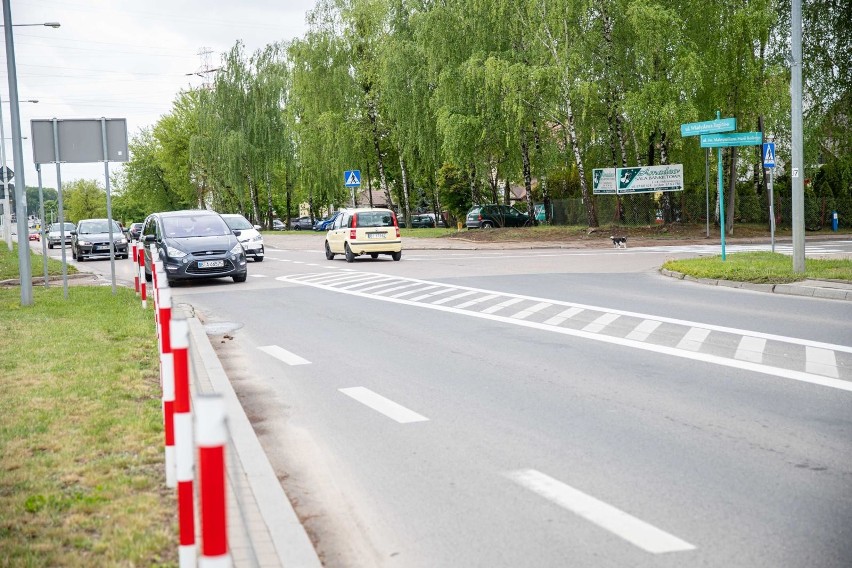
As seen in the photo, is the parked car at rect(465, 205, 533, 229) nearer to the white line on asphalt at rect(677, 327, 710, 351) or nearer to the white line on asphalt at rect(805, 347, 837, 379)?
A: the white line on asphalt at rect(677, 327, 710, 351)

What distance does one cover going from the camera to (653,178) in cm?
3866

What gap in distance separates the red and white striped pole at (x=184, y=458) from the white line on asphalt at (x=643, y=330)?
26.3 ft

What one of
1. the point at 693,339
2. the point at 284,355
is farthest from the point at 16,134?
the point at 693,339

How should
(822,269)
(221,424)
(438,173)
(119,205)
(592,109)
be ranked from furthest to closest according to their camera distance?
(119,205) < (438,173) < (592,109) < (822,269) < (221,424)

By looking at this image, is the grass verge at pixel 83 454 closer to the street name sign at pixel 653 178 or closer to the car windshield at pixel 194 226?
the car windshield at pixel 194 226

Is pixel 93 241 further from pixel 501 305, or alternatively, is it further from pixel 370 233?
pixel 501 305

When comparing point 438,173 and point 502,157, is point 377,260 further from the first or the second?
point 438,173

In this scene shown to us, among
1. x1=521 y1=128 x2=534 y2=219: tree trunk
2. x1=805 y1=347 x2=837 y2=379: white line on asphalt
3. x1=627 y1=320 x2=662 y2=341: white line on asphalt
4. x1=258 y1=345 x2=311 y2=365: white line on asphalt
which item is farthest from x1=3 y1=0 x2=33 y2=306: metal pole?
x1=521 y1=128 x2=534 y2=219: tree trunk

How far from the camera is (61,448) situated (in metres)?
6.00

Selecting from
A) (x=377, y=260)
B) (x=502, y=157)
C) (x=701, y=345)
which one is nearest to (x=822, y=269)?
(x=701, y=345)

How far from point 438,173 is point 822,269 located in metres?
37.4

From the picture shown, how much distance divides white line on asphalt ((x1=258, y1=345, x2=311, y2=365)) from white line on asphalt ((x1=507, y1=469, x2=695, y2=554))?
472 cm

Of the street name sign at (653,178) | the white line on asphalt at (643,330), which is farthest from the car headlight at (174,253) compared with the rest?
the street name sign at (653,178)

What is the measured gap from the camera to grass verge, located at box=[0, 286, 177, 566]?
167 inches
